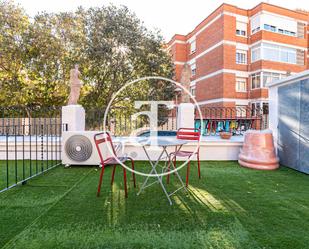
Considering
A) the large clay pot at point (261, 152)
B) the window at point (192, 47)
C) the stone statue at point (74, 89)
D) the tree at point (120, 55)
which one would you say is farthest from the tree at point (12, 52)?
the window at point (192, 47)

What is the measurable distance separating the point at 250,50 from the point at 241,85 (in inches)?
131

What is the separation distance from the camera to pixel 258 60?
Result: 17.9 m

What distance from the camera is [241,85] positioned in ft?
61.4

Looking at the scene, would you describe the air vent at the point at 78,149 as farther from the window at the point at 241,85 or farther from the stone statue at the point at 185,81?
the window at the point at 241,85

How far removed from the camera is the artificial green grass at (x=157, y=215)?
1.90 metres

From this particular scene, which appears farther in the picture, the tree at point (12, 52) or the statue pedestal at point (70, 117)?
the tree at point (12, 52)

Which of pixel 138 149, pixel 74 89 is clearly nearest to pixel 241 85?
pixel 138 149

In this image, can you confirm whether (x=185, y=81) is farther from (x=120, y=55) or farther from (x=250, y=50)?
(x=250, y=50)

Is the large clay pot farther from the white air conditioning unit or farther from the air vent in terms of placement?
the air vent

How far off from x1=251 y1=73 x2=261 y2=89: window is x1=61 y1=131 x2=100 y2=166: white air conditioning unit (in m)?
16.9

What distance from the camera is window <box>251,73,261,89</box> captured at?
17.8 m

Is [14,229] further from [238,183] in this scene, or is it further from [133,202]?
[238,183]

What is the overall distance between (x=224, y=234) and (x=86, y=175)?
9.48 feet

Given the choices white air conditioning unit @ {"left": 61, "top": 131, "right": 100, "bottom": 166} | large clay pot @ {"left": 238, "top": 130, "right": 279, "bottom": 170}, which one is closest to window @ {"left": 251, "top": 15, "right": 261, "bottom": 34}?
large clay pot @ {"left": 238, "top": 130, "right": 279, "bottom": 170}
